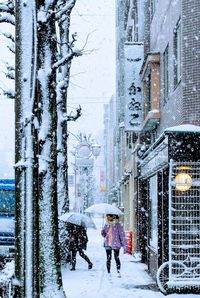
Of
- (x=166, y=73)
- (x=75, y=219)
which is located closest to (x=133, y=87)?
(x=166, y=73)

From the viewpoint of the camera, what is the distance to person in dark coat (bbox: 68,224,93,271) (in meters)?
21.3

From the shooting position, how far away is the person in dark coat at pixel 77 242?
839 inches

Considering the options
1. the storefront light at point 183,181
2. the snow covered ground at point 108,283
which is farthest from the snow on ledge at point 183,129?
the snow covered ground at point 108,283

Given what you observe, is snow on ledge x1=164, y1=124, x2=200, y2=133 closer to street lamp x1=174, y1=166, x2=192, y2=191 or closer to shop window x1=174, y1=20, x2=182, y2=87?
street lamp x1=174, y1=166, x2=192, y2=191

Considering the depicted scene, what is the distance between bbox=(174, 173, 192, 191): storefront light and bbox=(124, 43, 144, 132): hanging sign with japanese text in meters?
8.81

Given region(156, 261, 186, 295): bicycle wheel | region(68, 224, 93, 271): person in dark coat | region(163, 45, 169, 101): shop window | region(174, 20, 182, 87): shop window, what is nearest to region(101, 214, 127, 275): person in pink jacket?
region(68, 224, 93, 271): person in dark coat

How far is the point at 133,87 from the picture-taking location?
24.7 m

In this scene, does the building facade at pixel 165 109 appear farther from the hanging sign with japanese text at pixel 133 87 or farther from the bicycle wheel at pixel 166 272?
the bicycle wheel at pixel 166 272

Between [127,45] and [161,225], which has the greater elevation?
[127,45]

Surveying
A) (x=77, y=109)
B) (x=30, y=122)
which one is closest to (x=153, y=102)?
(x=77, y=109)

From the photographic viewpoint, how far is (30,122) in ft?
22.3

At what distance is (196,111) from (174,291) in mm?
4240

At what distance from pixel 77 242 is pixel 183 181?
7020 mm

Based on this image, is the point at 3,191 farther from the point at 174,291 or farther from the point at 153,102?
the point at 174,291
